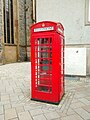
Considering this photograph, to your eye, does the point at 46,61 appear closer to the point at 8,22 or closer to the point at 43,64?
the point at 43,64

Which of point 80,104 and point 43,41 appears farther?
→ point 43,41

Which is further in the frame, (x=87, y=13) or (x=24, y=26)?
(x=24, y=26)

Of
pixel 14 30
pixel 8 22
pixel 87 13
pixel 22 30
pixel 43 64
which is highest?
pixel 8 22

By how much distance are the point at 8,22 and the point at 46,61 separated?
1194 cm

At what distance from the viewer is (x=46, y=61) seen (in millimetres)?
4129

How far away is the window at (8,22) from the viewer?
14195 mm

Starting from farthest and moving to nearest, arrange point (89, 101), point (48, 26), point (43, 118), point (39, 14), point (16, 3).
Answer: point (16, 3) → point (39, 14) → point (89, 101) → point (48, 26) → point (43, 118)

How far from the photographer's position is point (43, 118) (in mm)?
3104

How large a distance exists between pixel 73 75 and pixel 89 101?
8.99ft

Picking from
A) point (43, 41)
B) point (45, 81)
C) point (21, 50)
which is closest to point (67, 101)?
point (45, 81)

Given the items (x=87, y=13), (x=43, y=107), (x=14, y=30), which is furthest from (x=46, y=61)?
(x=14, y=30)

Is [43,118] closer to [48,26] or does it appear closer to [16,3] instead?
[48,26]

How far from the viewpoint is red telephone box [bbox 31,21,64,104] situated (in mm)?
3682

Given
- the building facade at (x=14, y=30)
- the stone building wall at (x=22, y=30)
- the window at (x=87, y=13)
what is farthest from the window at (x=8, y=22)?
the window at (x=87, y=13)
